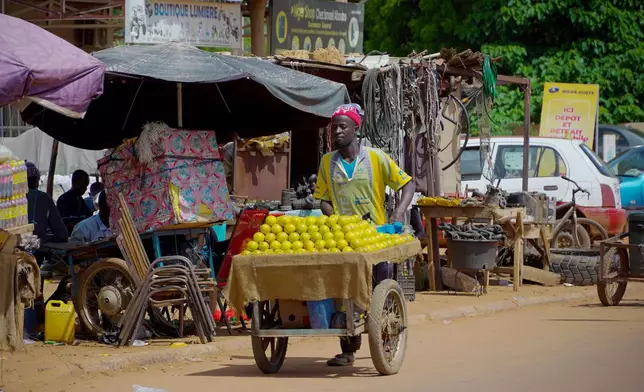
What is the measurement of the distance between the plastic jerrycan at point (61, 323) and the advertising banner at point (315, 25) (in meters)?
8.75

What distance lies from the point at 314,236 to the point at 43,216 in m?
4.00

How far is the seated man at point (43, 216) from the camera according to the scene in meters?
11.1

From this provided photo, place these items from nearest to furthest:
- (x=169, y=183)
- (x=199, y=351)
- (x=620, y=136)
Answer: (x=199, y=351)
(x=169, y=183)
(x=620, y=136)

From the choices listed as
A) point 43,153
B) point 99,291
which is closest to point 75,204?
point 99,291

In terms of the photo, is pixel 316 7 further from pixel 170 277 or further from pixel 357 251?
pixel 357 251

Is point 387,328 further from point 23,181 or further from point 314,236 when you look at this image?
point 23,181

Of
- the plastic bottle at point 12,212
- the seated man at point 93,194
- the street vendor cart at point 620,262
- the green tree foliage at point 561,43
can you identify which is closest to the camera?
the plastic bottle at point 12,212

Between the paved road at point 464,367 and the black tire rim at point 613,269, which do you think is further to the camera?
the black tire rim at point 613,269

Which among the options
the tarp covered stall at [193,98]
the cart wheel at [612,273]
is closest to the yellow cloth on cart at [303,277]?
the tarp covered stall at [193,98]

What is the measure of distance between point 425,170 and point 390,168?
573 cm

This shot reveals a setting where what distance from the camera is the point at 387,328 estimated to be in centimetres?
835

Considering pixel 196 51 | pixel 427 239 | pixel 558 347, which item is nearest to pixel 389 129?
pixel 427 239

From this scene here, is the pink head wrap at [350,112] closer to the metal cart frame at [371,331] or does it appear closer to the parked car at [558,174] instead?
the metal cart frame at [371,331]

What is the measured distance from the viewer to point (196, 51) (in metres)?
10.8
